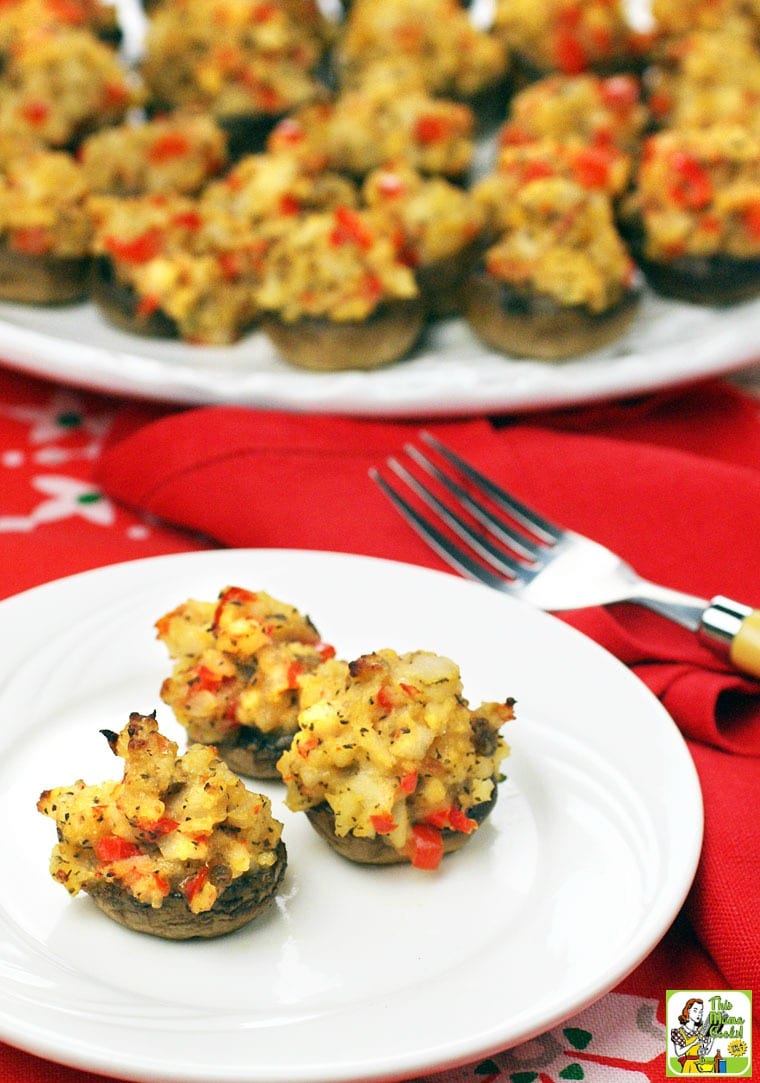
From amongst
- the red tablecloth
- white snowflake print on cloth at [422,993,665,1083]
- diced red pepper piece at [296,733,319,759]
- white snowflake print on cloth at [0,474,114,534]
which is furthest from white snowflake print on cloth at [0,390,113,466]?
white snowflake print on cloth at [422,993,665,1083]

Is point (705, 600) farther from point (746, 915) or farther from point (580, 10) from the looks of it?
point (580, 10)

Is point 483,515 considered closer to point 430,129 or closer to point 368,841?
point 368,841

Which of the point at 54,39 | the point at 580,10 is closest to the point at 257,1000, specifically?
the point at 54,39

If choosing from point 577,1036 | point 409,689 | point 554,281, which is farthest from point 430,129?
point 577,1036

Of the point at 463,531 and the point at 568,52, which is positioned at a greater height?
the point at 568,52

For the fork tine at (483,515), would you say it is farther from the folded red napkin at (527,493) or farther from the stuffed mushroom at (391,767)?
the stuffed mushroom at (391,767)

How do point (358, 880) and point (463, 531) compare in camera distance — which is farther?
point (463, 531)
